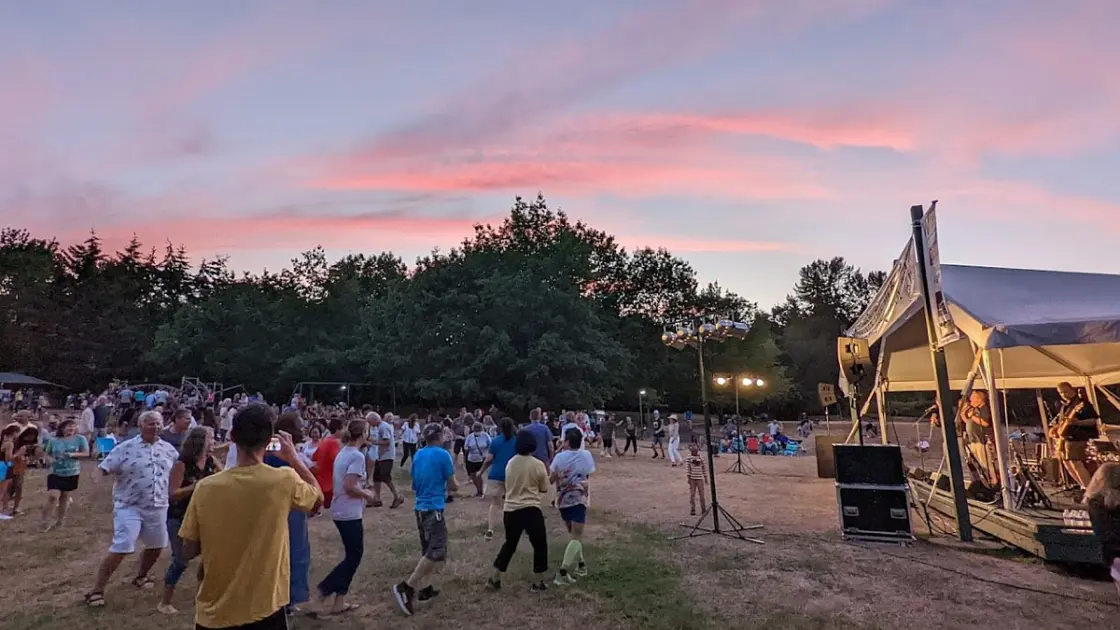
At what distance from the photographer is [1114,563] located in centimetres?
525

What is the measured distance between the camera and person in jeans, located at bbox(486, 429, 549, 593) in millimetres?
6258

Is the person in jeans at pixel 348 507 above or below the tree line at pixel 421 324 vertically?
below

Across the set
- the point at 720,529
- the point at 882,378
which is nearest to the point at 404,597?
the point at 720,529

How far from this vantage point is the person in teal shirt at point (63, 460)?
9.03 m

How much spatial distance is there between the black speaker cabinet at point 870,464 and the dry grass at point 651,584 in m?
0.94

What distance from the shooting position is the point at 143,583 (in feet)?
21.3

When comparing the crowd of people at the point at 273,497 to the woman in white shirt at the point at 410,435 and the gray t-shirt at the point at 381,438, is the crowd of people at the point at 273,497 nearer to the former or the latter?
the gray t-shirt at the point at 381,438

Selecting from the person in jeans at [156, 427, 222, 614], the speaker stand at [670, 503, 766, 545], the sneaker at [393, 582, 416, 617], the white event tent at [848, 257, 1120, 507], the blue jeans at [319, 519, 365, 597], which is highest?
the white event tent at [848, 257, 1120, 507]

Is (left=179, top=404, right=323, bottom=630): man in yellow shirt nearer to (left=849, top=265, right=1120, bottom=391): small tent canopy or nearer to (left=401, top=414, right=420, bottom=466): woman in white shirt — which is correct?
(left=849, top=265, right=1120, bottom=391): small tent canopy

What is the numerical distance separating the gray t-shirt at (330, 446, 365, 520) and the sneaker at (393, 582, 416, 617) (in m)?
0.96

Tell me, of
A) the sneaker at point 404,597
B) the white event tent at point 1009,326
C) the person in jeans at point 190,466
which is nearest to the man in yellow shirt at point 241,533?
the person in jeans at point 190,466

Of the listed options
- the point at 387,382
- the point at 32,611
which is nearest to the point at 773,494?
the point at 32,611

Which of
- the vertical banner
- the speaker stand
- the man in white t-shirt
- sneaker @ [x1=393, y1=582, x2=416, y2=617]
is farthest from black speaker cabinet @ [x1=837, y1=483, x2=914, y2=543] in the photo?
the man in white t-shirt

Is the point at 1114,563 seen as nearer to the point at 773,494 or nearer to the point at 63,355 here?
the point at 773,494
